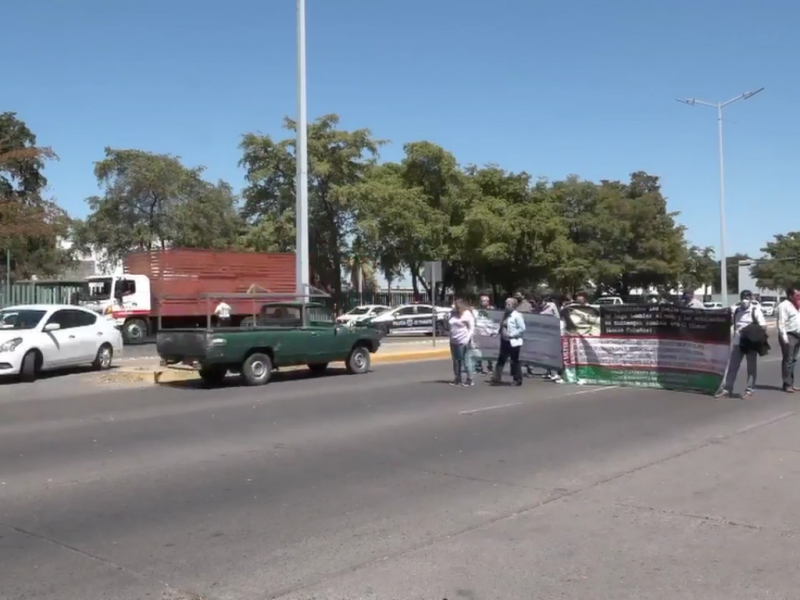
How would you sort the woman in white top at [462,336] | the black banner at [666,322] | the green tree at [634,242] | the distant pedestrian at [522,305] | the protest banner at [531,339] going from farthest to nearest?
the green tree at [634,242]
the distant pedestrian at [522,305]
the protest banner at [531,339]
the woman in white top at [462,336]
the black banner at [666,322]

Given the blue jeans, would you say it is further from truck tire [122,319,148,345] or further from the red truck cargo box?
truck tire [122,319,148,345]

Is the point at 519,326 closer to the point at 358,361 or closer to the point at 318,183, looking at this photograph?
the point at 358,361

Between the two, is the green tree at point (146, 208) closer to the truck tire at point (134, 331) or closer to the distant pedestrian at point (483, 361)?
the truck tire at point (134, 331)

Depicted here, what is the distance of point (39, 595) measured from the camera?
500 centimetres

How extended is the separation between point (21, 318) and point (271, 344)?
5872 millimetres

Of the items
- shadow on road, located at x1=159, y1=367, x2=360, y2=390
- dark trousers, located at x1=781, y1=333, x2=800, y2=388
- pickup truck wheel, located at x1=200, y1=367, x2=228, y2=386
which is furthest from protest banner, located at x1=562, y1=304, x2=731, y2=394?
pickup truck wheel, located at x1=200, y1=367, x2=228, y2=386

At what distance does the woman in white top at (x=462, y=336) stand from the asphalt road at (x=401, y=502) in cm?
297

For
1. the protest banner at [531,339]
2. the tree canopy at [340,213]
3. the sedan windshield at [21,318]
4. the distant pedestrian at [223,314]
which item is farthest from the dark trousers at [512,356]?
the tree canopy at [340,213]

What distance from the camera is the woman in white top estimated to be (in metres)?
15.9

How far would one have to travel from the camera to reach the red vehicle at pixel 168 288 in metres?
30.4

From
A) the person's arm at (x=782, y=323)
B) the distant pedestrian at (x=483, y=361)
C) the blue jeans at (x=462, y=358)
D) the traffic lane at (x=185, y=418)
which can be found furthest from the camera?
the distant pedestrian at (x=483, y=361)

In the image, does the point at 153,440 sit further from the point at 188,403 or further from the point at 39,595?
the point at 39,595

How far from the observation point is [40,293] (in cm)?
3145

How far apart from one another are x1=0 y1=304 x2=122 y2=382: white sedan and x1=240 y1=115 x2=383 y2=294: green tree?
77.7 feet
